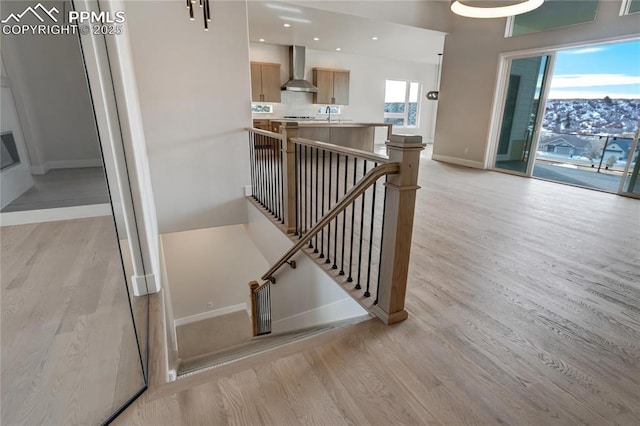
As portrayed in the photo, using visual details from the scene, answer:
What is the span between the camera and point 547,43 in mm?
5152

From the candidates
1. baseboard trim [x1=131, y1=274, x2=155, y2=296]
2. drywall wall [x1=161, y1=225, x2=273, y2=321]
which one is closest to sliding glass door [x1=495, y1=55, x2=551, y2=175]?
drywall wall [x1=161, y1=225, x2=273, y2=321]

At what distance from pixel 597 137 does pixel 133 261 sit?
6.97m

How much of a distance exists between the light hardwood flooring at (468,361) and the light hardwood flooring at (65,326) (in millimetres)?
187

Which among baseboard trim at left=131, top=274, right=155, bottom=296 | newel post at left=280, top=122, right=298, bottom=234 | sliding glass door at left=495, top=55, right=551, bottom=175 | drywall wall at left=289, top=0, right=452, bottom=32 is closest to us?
baseboard trim at left=131, top=274, right=155, bottom=296

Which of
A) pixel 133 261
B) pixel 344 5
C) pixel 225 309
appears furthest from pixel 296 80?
pixel 133 261

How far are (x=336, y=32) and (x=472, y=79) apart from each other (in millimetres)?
3024

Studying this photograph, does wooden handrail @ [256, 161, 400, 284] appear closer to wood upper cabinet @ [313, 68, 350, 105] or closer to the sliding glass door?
the sliding glass door

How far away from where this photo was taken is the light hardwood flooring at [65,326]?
45.2 inches

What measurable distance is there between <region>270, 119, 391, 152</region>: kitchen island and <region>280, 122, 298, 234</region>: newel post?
3050 millimetres

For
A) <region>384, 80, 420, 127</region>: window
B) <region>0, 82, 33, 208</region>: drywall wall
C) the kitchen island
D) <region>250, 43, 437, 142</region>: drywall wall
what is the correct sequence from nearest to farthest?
<region>0, 82, 33, 208</region>: drywall wall < the kitchen island < <region>250, 43, 437, 142</region>: drywall wall < <region>384, 80, 420, 127</region>: window

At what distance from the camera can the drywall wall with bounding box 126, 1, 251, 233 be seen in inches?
143

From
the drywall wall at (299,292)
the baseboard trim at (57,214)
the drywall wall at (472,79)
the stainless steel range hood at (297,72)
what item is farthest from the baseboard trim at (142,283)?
the stainless steel range hood at (297,72)

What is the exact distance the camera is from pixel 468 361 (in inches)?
63.3

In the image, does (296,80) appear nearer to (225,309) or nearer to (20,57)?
(225,309)
